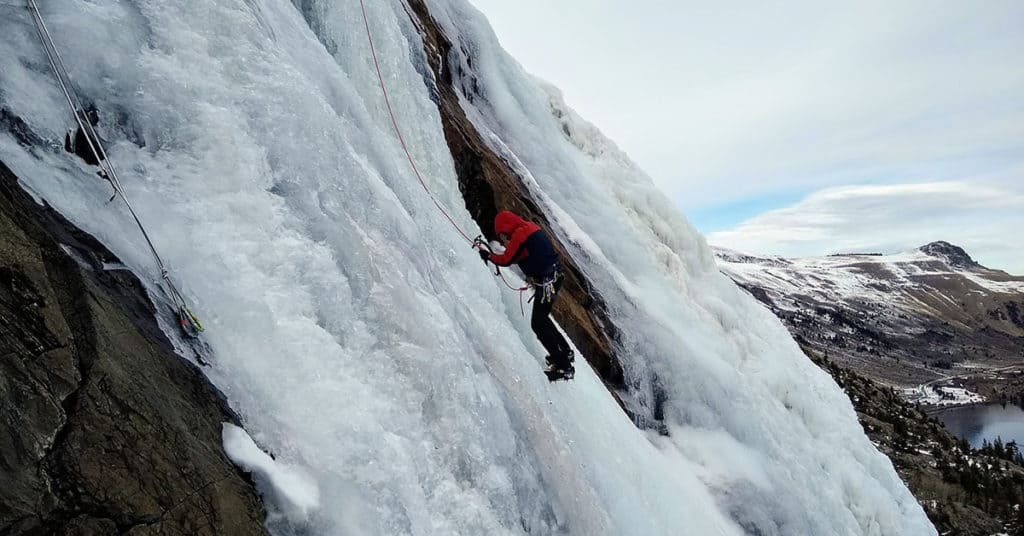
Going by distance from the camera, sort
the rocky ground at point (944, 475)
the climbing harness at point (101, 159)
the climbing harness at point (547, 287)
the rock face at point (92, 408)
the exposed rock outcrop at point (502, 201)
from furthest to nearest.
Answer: the rocky ground at point (944, 475), the exposed rock outcrop at point (502, 201), the climbing harness at point (547, 287), the climbing harness at point (101, 159), the rock face at point (92, 408)

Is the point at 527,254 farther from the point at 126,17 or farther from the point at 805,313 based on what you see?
the point at 805,313

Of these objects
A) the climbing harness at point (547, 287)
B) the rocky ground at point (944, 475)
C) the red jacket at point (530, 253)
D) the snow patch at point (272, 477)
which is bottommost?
the rocky ground at point (944, 475)

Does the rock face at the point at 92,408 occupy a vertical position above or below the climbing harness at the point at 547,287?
below

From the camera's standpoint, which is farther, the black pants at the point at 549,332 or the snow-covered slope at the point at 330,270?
the black pants at the point at 549,332

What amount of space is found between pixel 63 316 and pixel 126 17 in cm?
310

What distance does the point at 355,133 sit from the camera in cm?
672

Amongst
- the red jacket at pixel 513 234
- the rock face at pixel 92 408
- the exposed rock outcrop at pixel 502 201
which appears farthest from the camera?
the exposed rock outcrop at pixel 502 201

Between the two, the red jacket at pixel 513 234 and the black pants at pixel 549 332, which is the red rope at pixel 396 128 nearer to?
the red jacket at pixel 513 234

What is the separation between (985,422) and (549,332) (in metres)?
151

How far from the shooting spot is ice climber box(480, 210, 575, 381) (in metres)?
7.46

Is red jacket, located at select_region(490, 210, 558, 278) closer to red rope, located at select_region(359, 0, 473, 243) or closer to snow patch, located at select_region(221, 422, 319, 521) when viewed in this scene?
red rope, located at select_region(359, 0, 473, 243)

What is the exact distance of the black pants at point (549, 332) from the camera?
7758 millimetres

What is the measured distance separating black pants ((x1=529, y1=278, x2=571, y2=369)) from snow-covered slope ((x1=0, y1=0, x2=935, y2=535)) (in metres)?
0.32

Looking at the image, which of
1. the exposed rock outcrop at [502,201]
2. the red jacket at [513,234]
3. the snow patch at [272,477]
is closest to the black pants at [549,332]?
the red jacket at [513,234]
